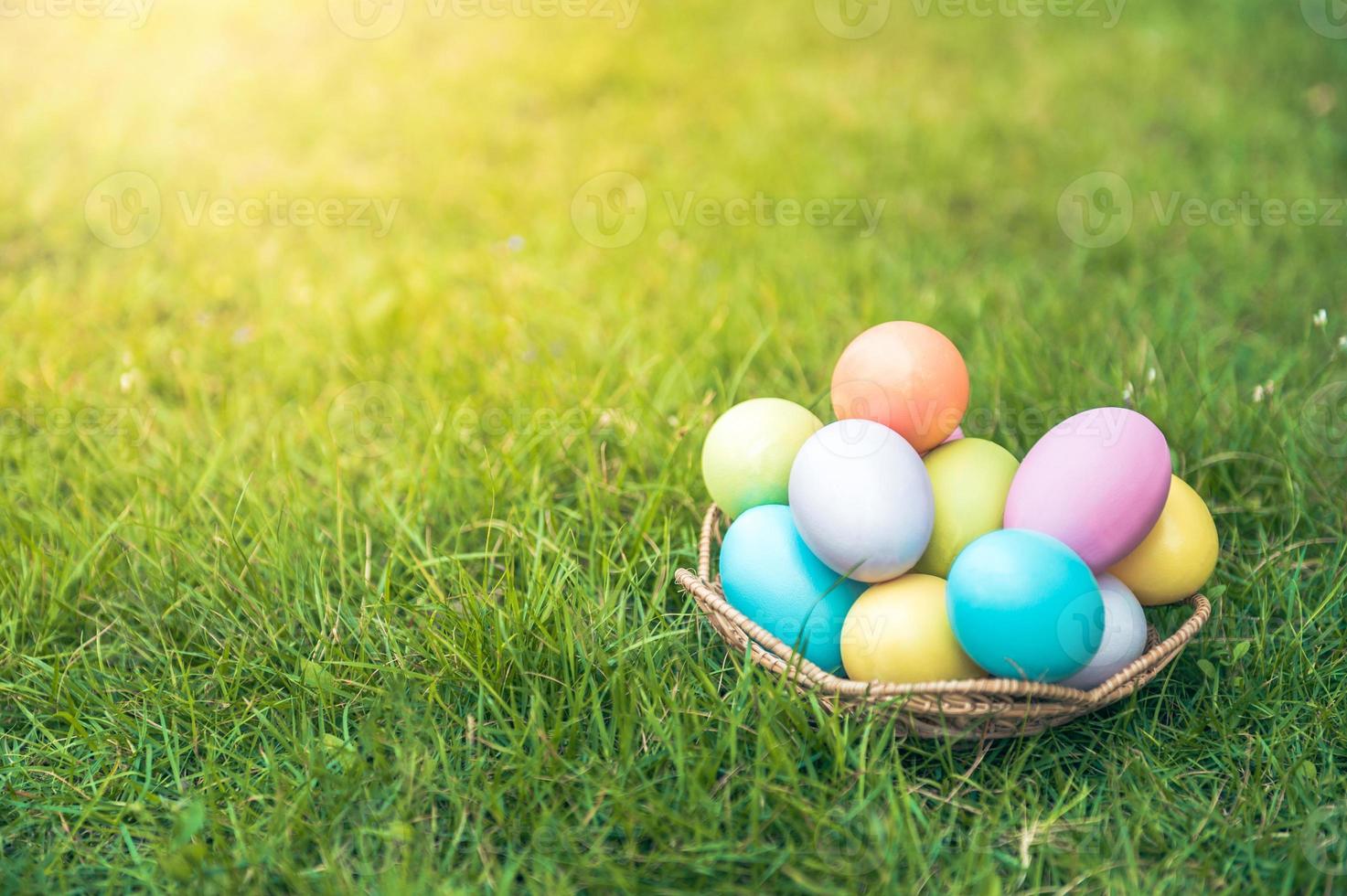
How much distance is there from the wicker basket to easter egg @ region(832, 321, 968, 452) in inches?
17.2

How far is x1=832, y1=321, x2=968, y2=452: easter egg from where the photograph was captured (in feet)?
5.83

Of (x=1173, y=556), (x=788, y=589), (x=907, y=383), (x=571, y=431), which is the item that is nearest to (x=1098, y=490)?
(x=1173, y=556)

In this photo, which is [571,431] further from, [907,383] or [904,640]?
[904,640]

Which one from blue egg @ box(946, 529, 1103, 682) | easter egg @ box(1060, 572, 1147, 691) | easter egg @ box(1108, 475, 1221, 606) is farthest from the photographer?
easter egg @ box(1108, 475, 1221, 606)

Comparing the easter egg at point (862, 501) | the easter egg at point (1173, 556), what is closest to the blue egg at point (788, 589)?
the easter egg at point (862, 501)

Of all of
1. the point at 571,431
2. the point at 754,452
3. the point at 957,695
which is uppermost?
the point at 754,452

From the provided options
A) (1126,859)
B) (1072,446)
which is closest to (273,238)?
(1072,446)

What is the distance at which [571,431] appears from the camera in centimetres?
225

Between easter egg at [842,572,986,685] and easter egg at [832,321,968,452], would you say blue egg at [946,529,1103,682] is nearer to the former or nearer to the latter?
easter egg at [842,572,986,685]

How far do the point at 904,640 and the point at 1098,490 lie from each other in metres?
0.38

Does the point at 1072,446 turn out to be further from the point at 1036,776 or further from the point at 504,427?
the point at 504,427

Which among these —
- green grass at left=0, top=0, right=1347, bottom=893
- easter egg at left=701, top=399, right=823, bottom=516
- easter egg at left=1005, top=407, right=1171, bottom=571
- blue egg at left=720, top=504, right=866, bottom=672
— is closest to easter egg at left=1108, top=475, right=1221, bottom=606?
easter egg at left=1005, top=407, right=1171, bottom=571

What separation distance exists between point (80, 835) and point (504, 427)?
1144 millimetres

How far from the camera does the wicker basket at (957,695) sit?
4.85 ft
